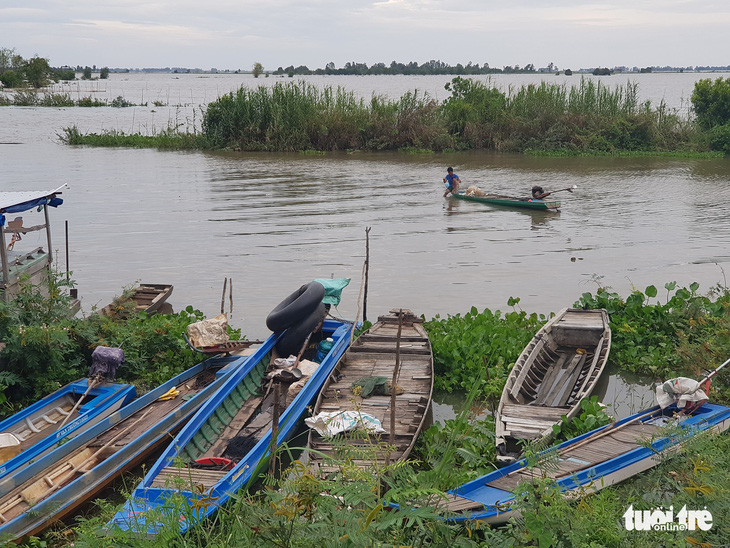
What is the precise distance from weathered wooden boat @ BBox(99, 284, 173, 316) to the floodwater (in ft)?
3.47

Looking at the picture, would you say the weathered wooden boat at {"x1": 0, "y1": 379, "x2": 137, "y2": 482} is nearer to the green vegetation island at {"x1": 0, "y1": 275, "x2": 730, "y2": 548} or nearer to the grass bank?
the green vegetation island at {"x1": 0, "y1": 275, "x2": 730, "y2": 548}

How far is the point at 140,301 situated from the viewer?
12.0m

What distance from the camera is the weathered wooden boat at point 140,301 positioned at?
1086 centimetres

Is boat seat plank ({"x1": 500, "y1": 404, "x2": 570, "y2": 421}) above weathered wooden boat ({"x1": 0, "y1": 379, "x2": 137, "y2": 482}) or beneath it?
above

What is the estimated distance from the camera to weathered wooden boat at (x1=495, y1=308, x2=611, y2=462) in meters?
7.34

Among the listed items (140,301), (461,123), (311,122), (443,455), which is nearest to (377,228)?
(140,301)

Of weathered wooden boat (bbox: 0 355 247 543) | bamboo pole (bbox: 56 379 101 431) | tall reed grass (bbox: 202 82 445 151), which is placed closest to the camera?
weathered wooden boat (bbox: 0 355 247 543)

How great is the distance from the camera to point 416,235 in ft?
61.1

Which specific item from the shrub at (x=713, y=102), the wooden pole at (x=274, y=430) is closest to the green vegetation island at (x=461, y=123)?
the shrub at (x=713, y=102)

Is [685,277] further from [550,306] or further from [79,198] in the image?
[79,198]

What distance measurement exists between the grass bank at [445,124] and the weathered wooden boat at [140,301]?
23.6 metres

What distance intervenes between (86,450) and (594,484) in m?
5.05

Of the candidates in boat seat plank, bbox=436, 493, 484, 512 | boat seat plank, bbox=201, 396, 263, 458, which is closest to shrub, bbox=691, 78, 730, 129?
boat seat plank, bbox=201, 396, 263, 458

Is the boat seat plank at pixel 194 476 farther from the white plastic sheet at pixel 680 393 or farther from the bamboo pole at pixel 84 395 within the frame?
the white plastic sheet at pixel 680 393
